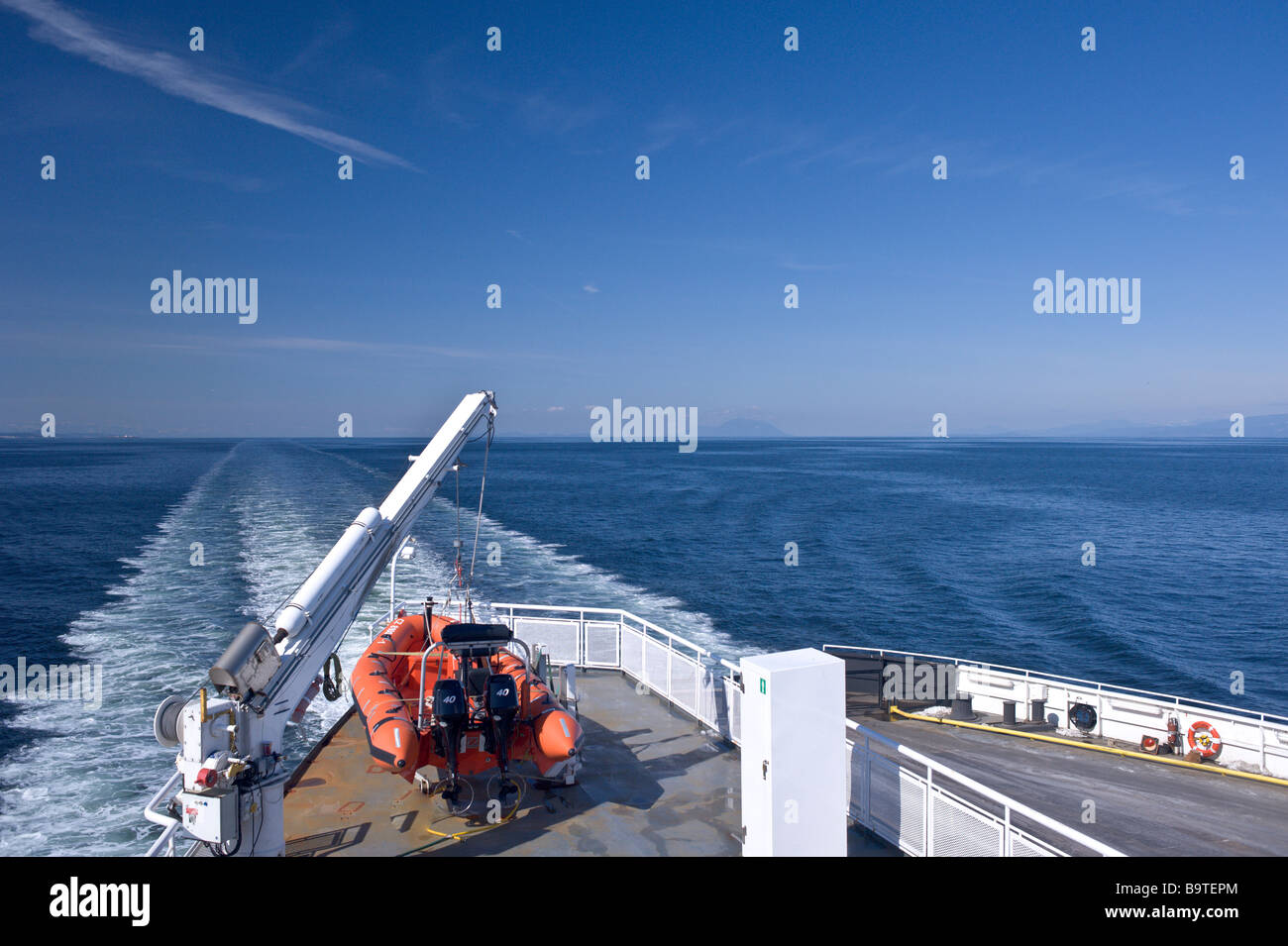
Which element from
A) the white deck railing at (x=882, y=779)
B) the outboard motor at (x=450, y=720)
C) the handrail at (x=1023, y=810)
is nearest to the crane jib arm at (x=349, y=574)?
the outboard motor at (x=450, y=720)

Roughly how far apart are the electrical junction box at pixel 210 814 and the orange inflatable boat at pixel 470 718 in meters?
1.95

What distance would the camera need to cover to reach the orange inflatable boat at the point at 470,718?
8.62 meters

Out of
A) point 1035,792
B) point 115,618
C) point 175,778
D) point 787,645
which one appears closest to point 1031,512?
point 787,645

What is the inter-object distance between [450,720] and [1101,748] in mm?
12752

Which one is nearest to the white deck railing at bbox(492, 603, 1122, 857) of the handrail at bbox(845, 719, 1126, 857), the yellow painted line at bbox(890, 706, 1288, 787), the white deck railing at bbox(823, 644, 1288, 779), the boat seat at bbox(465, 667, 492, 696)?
the handrail at bbox(845, 719, 1126, 857)

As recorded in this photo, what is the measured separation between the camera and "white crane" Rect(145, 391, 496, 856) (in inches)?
259

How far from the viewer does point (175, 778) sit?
739 centimetres

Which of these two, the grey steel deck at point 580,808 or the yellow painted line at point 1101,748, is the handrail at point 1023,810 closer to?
the grey steel deck at point 580,808

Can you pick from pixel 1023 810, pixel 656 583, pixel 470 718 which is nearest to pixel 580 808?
pixel 470 718

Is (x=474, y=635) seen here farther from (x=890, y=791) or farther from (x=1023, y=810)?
(x=1023, y=810)
